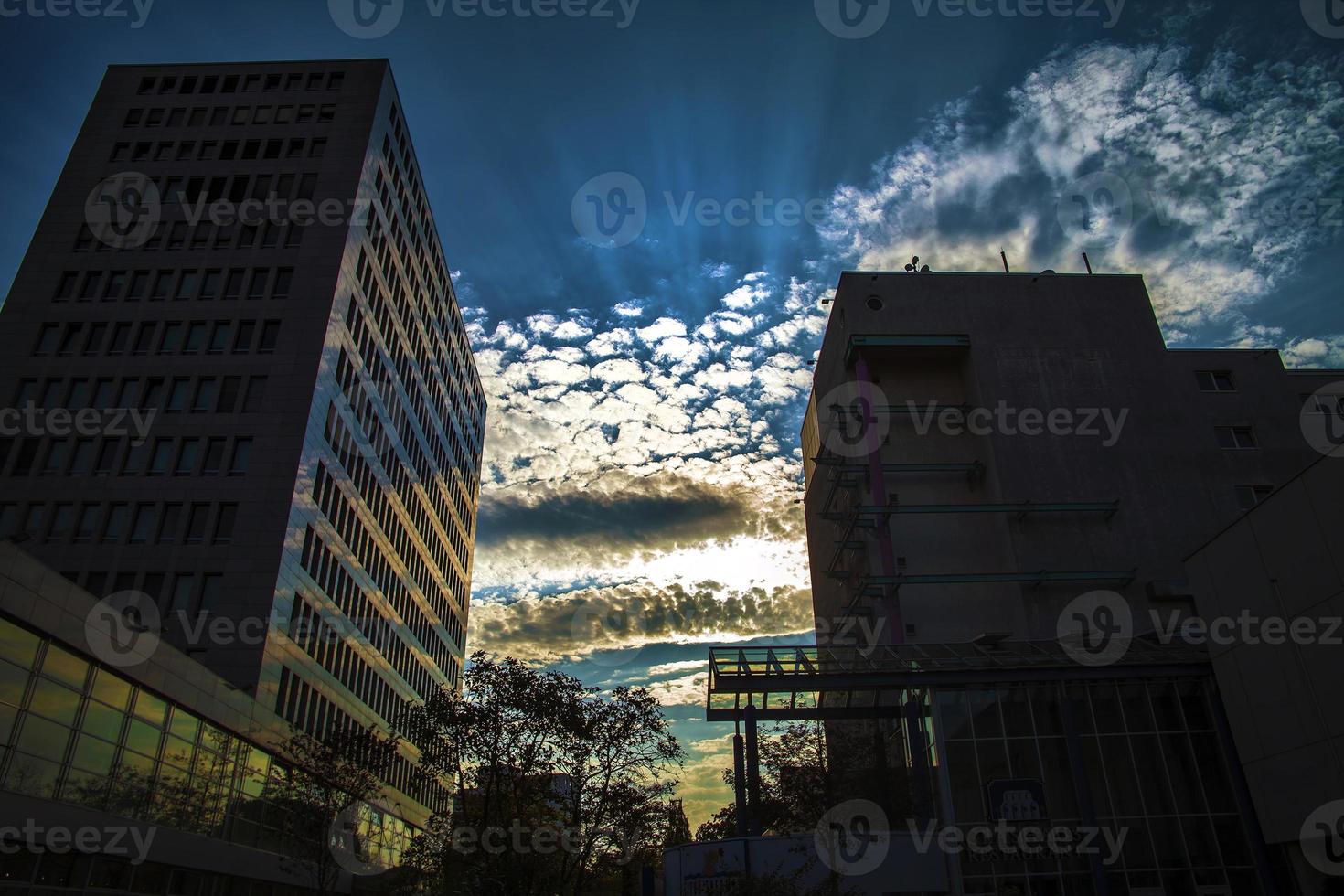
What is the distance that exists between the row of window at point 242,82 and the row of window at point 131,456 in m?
30.8

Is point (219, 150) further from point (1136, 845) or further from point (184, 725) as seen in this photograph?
point (1136, 845)

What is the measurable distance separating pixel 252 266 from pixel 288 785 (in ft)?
109

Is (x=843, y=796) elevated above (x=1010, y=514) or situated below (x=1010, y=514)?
below

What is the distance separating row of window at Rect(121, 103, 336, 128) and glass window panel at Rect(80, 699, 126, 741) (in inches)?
1910

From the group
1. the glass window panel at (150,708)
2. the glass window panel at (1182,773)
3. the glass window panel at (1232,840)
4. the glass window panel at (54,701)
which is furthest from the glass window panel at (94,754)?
the glass window panel at (1232,840)

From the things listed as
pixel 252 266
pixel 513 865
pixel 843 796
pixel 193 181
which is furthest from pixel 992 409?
pixel 193 181

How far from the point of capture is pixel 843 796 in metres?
42.8

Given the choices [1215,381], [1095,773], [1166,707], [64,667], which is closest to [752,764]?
[1095,773]

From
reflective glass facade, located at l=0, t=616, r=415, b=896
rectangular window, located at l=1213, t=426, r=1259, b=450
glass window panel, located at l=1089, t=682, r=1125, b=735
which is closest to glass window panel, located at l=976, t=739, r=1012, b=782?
glass window panel, located at l=1089, t=682, r=1125, b=735

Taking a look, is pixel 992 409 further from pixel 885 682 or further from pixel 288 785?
pixel 288 785

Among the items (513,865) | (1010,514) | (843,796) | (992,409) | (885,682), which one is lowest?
(513,865)

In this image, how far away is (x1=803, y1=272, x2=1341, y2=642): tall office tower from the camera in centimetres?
4962

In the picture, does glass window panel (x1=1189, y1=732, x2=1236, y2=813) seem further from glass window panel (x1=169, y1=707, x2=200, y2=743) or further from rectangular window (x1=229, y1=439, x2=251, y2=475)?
rectangular window (x1=229, y1=439, x2=251, y2=475)

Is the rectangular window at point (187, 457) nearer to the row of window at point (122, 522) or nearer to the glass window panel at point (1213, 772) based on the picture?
the row of window at point (122, 522)
